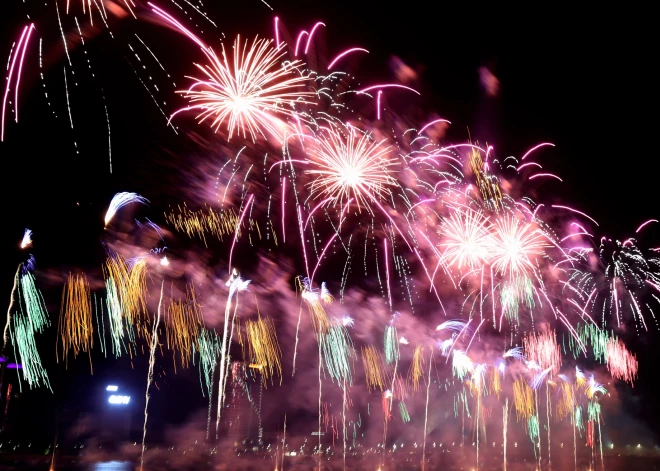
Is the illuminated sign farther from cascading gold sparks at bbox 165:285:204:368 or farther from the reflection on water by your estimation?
the reflection on water

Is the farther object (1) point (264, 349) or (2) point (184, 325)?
(1) point (264, 349)

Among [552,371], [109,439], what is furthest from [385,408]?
[109,439]

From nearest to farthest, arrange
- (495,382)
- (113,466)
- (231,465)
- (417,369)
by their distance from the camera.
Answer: (113,466)
(231,465)
(417,369)
(495,382)

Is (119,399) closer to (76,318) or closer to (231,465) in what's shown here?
(76,318)

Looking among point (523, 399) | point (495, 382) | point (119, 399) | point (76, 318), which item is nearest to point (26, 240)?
point (76, 318)

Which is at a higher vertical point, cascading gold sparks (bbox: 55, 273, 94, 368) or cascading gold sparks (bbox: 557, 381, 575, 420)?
cascading gold sparks (bbox: 55, 273, 94, 368)

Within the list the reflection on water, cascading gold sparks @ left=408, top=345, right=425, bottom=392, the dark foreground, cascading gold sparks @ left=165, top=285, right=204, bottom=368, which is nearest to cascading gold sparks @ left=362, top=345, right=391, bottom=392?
cascading gold sparks @ left=408, top=345, right=425, bottom=392

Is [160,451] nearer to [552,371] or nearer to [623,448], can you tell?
[552,371]
